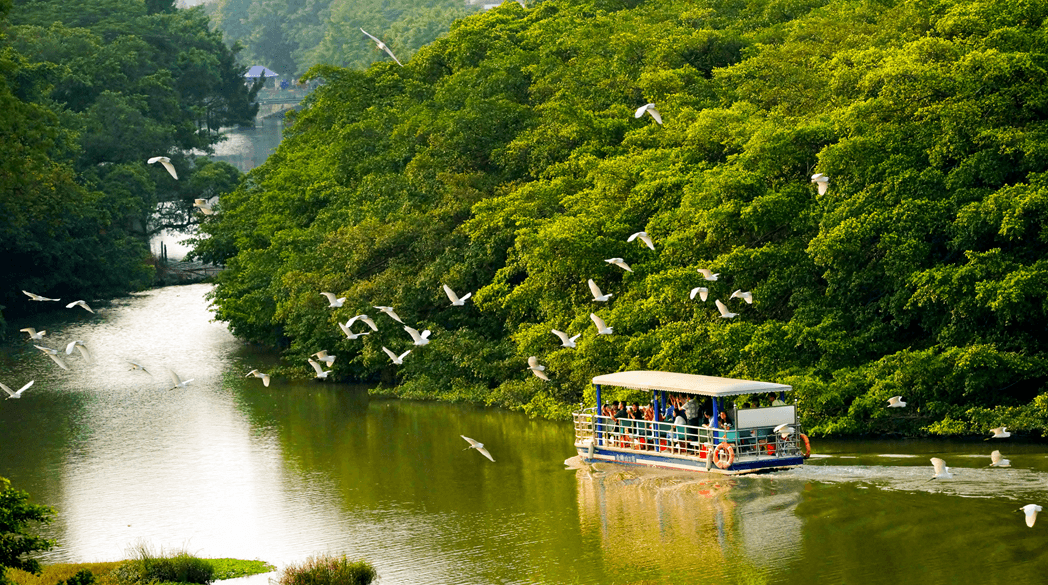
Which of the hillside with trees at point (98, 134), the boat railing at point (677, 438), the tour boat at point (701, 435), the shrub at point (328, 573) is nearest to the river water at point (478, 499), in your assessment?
the tour boat at point (701, 435)

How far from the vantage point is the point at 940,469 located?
2950 cm

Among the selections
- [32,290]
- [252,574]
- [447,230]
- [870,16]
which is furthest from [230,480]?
[32,290]

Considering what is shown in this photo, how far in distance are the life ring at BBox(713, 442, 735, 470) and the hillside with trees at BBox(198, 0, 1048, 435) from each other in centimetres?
481

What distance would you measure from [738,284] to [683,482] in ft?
26.0

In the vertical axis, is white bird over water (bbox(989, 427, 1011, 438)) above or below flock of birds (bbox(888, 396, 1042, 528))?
above

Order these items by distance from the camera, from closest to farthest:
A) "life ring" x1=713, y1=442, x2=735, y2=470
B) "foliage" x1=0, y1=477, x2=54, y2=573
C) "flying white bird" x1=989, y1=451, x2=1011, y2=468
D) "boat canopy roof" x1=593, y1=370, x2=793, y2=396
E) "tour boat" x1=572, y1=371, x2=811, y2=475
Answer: "foliage" x1=0, y1=477, x2=54, y2=573 < "flying white bird" x1=989, y1=451, x2=1011, y2=468 < "life ring" x1=713, y1=442, x2=735, y2=470 < "tour boat" x1=572, y1=371, x2=811, y2=475 < "boat canopy roof" x1=593, y1=370, x2=793, y2=396

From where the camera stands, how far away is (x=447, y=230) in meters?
50.7

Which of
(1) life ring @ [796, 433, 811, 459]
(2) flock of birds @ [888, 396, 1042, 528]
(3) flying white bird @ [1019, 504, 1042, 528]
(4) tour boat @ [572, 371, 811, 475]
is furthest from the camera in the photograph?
(1) life ring @ [796, 433, 811, 459]

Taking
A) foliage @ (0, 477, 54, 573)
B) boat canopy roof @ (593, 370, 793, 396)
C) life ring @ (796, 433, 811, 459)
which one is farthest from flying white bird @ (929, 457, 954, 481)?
foliage @ (0, 477, 54, 573)

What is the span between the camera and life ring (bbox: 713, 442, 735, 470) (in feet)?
104

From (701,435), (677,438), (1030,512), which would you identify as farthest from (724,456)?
(1030,512)

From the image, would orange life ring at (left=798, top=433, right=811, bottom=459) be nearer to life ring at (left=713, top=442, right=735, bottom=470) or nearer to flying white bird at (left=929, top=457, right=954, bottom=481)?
life ring at (left=713, top=442, right=735, bottom=470)

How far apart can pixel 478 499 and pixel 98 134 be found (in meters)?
55.2

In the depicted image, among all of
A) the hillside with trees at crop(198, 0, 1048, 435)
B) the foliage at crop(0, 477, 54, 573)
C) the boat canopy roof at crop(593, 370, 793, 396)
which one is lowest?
the foliage at crop(0, 477, 54, 573)
